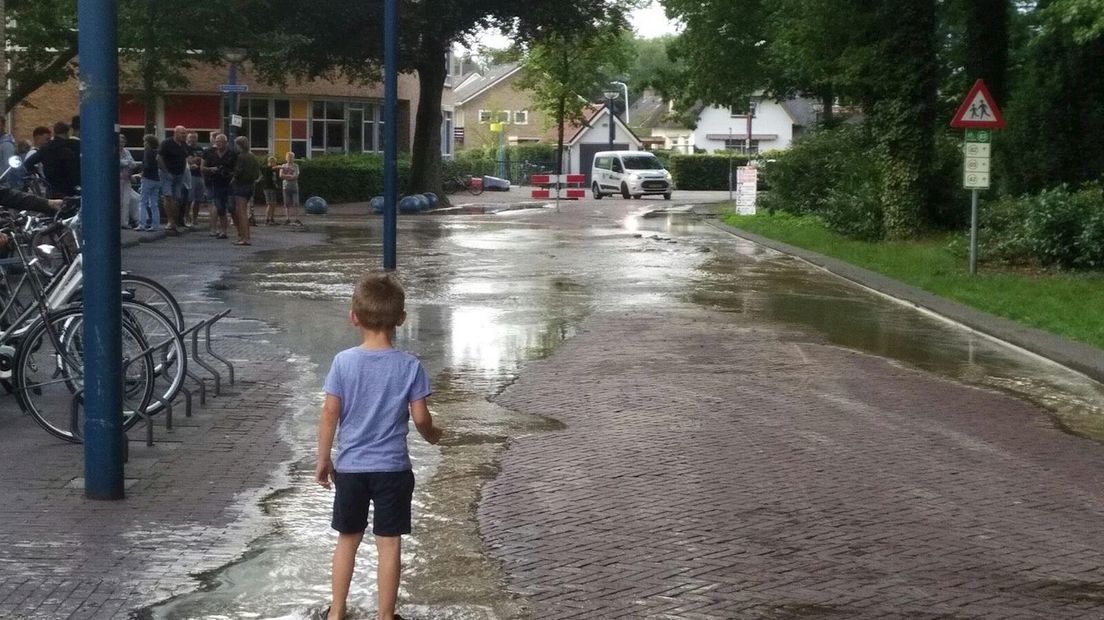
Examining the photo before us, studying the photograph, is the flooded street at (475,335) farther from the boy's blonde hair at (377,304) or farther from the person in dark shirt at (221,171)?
the person in dark shirt at (221,171)

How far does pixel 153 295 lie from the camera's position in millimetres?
9555

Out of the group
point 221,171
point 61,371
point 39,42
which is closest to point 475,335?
point 61,371

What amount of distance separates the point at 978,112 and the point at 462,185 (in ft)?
148

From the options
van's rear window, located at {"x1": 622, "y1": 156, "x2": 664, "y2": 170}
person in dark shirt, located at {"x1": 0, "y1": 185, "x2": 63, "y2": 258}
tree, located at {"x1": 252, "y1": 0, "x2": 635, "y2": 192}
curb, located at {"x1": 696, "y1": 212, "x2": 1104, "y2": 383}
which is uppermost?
tree, located at {"x1": 252, "y1": 0, "x2": 635, "y2": 192}

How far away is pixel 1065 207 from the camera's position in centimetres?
2138

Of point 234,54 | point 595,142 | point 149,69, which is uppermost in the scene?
point 234,54

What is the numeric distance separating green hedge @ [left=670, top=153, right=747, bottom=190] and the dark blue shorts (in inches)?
2837

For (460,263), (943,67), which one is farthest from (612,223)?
(460,263)

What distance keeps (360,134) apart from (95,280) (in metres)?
54.1

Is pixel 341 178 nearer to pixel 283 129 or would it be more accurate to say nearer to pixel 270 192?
pixel 283 129

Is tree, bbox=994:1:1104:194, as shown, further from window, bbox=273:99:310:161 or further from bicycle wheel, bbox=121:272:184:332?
window, bbox=273:99:310:161

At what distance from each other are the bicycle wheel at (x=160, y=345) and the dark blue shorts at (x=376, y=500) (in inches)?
137

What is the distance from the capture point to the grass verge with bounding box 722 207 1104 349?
15.3 meters

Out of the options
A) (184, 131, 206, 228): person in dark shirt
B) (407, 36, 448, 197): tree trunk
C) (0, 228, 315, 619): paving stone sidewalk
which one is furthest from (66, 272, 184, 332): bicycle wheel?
(407, 36, 448, 197): tree trunk
